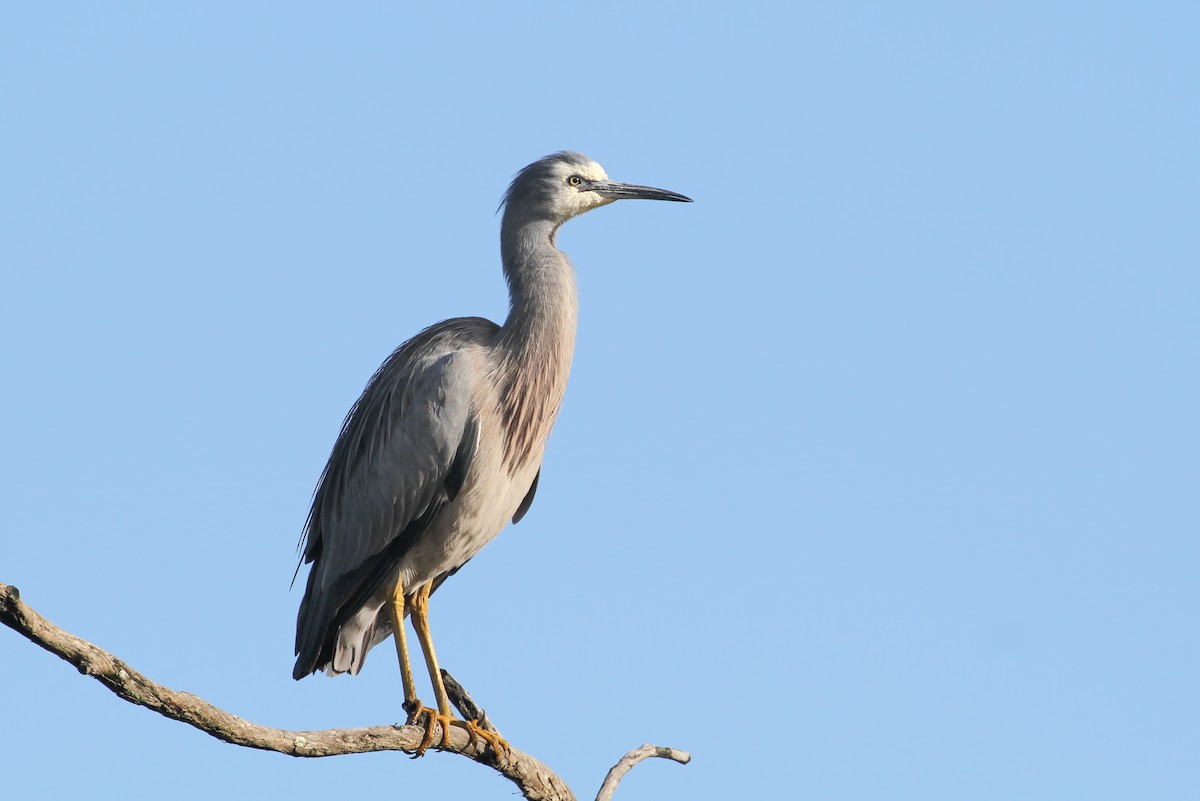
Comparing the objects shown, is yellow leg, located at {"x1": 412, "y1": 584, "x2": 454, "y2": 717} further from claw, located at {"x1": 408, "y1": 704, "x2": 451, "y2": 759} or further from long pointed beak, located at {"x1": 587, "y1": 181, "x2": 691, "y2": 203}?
long pointed beak, located at {"x1": 587, "y1": 181, "x2": 691, "y2": 203}

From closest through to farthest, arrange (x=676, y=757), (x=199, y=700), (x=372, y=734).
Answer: (x=199, y=700), (x=372, y=734), (x=676, y=757)

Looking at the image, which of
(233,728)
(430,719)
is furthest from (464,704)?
(233,728)

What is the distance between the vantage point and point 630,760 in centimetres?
655

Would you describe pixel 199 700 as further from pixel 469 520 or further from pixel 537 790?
pixel 469 520

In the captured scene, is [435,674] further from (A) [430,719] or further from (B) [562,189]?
(B) [562,189]

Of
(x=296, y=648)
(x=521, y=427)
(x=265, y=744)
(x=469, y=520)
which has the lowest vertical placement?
(x=265, y=744)

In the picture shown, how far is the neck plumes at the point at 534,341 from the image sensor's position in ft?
25.4

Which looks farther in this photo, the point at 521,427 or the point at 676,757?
the point at 521,427

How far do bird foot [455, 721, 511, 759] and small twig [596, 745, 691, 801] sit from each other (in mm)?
543

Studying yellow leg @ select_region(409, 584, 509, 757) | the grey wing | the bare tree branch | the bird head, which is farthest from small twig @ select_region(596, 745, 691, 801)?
the bird head

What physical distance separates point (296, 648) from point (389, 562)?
75cm

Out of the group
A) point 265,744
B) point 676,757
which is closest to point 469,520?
point 676,757

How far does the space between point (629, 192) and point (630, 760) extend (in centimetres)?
340

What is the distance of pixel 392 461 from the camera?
7629 millimetres
